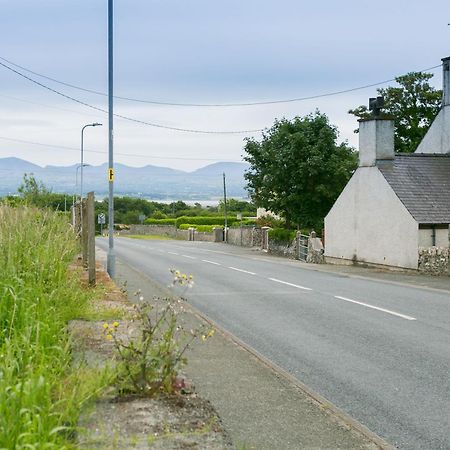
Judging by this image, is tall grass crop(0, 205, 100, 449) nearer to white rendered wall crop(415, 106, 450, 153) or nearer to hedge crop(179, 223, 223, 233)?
white rendered wall crop(415, 106, 450, 153)

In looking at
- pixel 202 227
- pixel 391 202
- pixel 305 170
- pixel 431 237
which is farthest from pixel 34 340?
pixel 202 227

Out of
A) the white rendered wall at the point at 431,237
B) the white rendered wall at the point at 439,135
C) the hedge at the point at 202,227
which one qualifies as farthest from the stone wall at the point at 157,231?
the white rendered wall at the point at 431,237

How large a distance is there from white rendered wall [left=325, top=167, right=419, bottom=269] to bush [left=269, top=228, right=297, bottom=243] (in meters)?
7.43

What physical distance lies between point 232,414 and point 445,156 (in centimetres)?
2719

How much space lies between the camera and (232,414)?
632 centimetres

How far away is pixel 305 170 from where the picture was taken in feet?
136

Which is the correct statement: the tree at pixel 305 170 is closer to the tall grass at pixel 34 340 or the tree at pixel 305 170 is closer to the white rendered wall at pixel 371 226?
the white rendered wall at pixel 371 226

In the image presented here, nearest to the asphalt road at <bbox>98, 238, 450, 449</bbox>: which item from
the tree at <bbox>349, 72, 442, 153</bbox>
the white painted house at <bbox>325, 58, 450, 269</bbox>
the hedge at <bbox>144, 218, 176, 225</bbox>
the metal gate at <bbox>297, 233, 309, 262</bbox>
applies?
the white painted house at <bbox>325, 58, 450, 269</bbox>

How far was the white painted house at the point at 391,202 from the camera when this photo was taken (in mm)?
26172

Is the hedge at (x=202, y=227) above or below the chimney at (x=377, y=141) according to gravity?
below

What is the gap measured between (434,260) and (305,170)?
18.0 metres

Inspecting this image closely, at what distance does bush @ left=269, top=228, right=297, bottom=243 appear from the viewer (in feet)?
134

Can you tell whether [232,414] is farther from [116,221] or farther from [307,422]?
[116,221]

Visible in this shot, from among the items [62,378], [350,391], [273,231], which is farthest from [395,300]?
[273,231]
